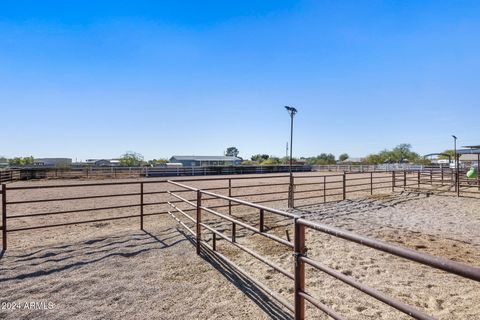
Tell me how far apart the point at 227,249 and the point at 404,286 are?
99.7 inches

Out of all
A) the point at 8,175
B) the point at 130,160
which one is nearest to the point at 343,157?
the point at 130,160

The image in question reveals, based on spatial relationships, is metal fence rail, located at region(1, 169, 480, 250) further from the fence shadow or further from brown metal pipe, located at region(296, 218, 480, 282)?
brown metal pipe, located at region(296, 218, 480, 282)

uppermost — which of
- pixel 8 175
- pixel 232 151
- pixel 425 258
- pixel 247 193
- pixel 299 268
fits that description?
pixel 232 151

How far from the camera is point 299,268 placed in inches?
76.4

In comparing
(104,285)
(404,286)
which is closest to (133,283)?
(104,285)

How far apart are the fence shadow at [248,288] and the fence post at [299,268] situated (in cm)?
74

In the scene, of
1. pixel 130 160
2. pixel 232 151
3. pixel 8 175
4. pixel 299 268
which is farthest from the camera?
pixel 232 151

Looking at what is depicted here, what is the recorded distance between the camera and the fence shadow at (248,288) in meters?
2.68

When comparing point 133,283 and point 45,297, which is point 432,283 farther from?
point 45,297

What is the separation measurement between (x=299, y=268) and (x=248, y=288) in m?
1.48

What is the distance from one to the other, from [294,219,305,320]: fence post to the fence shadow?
741 mm

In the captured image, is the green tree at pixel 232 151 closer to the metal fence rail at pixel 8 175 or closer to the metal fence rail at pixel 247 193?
the metal fence rail at pixel 8 175

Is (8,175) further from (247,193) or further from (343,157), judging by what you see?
(343,157)

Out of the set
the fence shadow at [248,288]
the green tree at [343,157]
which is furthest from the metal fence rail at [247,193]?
the green tree at [343,157]
